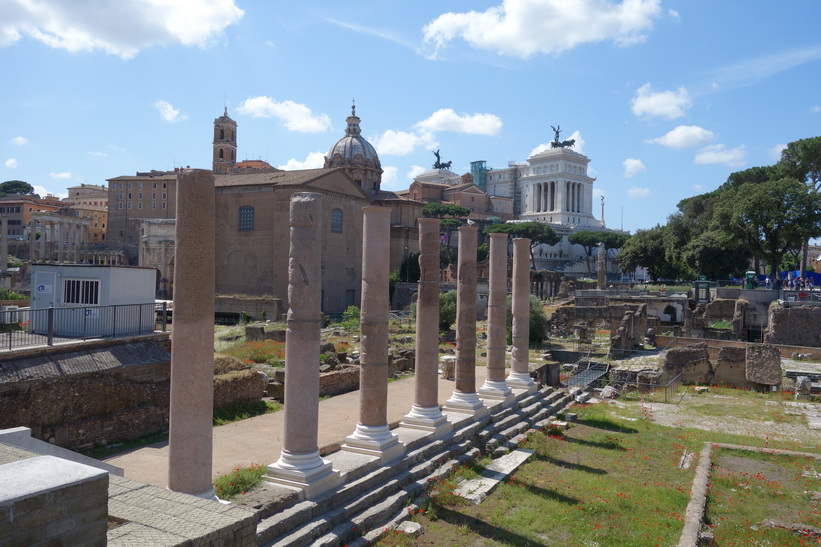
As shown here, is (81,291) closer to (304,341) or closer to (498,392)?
(304,341)

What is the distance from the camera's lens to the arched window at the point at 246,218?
4078 centimetres

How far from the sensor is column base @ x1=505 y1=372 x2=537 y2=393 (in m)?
15.3

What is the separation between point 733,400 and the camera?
1841 centimetres

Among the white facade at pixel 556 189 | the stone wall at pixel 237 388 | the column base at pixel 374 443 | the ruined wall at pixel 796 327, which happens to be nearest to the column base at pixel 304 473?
the column base at pixel 374 443

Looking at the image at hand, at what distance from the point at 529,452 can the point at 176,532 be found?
803cm

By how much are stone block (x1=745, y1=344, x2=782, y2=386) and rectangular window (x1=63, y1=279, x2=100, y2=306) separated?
63.0 feet

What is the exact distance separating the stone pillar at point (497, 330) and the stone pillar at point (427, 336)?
9.60 feet

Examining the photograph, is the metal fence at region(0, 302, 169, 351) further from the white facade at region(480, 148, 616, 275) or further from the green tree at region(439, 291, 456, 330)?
the white facade at region(480, 148, 616, 275)

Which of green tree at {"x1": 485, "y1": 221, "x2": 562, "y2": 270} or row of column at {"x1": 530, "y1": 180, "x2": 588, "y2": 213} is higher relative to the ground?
row of column at {"x1": 530, "y1": 180, "x2": 588, "y2": 213}

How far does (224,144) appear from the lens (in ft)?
212

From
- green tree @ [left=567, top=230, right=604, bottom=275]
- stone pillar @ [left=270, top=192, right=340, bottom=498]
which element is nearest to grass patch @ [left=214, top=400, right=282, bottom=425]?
stone pillar @ [left=270, top=192, right=340, bottom=498]

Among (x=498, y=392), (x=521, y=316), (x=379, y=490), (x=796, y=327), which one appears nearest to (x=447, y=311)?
(x=796, y=327)

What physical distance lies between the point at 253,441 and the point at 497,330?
5819 mm

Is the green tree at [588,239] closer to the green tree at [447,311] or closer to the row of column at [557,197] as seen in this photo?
the row of column at [557,197]
